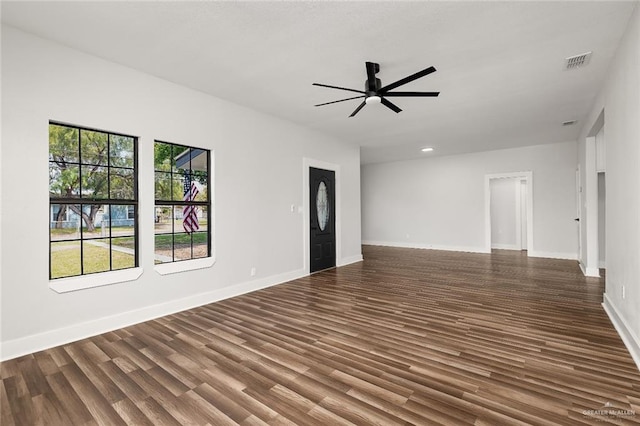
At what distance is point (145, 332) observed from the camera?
3.26 metres

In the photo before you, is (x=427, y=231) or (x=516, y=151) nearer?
(x=516, y=151)

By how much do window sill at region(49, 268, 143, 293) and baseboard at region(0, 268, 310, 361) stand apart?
0.37 meters

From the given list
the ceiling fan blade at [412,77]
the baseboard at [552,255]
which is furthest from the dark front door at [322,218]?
the baseboard at [552,255]

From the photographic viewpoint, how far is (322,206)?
6.51 meters

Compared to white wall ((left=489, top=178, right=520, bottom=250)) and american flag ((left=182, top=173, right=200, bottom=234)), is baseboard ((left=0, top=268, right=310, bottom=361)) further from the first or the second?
white wall ((left=489, top=178, right=520, bottom=250))

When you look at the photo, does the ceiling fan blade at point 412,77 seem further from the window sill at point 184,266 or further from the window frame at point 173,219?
the window sill at point 184,266

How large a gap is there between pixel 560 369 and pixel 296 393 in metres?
2.04

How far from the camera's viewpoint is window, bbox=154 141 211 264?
3918 millimetres

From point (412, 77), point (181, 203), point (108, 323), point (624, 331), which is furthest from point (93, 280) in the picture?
point (624, 331)

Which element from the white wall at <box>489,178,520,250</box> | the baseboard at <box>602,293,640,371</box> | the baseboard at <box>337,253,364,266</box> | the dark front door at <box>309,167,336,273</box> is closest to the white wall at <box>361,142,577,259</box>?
the white wall at <box>489,178,520,250</box>

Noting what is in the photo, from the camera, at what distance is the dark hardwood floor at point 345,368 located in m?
1.93

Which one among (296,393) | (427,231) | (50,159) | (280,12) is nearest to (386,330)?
(296,393)

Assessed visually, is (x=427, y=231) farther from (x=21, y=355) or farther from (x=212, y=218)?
(x=21, y=355)

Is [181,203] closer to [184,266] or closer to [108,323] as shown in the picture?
[184,266]
